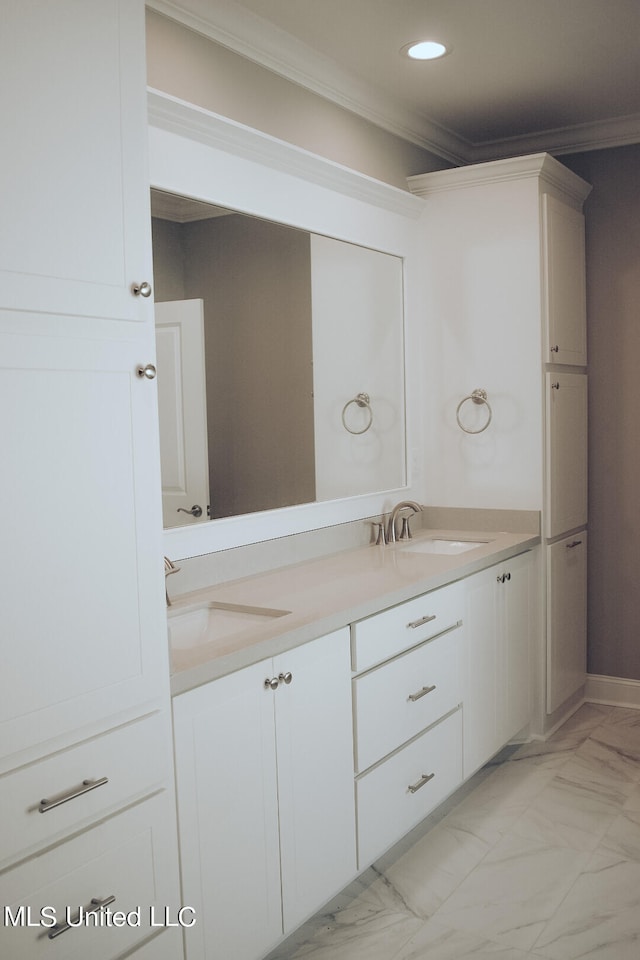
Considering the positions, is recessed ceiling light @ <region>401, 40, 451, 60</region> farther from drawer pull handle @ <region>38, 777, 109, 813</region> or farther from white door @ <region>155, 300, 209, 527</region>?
drawer pull handle @ <region>38, 777, 109, 813</region>

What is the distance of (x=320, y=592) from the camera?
261 centimetres

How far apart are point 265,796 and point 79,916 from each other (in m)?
0.58

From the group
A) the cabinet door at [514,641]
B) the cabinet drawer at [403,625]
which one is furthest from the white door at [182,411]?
the cabinet door at [514,641]

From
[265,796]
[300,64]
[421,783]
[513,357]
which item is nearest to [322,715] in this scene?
[265,796]

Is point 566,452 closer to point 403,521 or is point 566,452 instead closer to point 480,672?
point 403,521

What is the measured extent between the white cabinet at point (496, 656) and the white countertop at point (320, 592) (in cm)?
10

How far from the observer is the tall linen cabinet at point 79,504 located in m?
1.46

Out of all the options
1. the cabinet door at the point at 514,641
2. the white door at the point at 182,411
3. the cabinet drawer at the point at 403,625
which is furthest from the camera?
the cabinet door at the point at 514,641

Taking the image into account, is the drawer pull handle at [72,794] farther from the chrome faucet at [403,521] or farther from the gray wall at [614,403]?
the gray wall at [614,403]

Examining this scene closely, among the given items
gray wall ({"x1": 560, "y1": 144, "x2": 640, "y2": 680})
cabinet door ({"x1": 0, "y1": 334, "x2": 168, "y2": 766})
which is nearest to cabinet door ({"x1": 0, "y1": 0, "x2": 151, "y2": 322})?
cabinet door ({"x1": 0, "y1": 334, "x2": 168, "y2": 766})

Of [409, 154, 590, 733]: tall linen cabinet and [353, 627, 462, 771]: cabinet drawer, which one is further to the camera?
[409, 154, 590, 733]: tall linen cabinet

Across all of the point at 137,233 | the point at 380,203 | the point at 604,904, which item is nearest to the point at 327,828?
the point at 604,904

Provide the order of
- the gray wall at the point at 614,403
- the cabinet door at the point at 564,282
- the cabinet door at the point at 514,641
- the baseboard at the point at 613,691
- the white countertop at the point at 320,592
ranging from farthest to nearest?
the baseboard at the point at 613,691
the gray wall at the point at 614,403
the cabinet door at the point at 564,282
the cabinet door at the point at 514,641
the white countertop at the point at 320,592

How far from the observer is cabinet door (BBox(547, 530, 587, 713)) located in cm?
373
